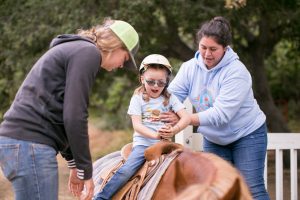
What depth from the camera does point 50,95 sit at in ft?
9.20

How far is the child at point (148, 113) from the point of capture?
12.4 ft

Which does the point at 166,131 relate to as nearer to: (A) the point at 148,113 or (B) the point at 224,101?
(A) the point at 148,113

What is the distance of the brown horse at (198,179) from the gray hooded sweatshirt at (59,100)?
1.65 feet

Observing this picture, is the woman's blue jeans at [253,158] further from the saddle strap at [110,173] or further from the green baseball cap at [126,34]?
the green baseball cap at [126,34]

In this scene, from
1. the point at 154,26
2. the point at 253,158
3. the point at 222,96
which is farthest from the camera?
the point at 154,26

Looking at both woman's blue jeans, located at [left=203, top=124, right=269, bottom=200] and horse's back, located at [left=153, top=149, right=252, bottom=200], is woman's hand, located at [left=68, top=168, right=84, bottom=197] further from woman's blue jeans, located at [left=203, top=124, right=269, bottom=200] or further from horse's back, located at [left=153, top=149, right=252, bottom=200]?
woman's blue jeans, located at [left=203, top=124, right=269, bottom=200]

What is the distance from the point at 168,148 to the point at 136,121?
474 millimetres

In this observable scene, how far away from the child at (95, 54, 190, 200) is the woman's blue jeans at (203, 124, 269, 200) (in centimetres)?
49

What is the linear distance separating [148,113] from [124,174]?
429 millimetres

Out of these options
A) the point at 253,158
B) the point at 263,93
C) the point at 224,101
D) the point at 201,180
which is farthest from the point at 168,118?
the point at 263,93

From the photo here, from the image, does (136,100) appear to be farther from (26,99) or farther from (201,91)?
(26,99)

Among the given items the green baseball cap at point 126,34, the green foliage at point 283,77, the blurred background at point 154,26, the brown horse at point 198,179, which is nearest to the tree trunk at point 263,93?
the blurred background at point 154,26

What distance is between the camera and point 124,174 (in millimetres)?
3783

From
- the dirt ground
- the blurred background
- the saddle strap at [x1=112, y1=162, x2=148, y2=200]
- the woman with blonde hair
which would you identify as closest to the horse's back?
the saddle strap at [x1=112, y1=162, x2=148, y2=200]
